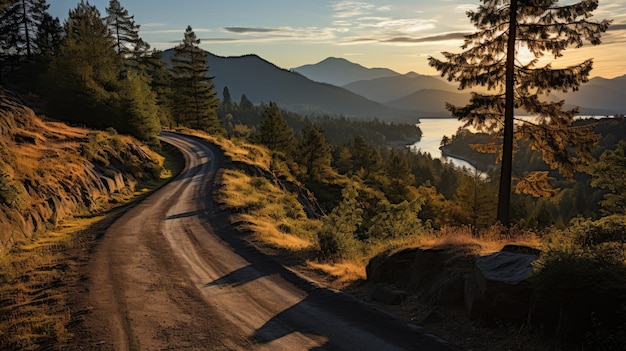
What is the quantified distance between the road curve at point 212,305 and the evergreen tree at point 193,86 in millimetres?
50655

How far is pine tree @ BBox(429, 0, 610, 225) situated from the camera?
15.8m

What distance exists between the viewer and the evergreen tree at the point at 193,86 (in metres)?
61.6

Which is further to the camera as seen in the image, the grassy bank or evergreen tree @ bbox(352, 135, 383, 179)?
evergreen tree @ bbox(352, 135, 383, 179)

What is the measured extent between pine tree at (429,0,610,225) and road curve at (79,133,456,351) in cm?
1096

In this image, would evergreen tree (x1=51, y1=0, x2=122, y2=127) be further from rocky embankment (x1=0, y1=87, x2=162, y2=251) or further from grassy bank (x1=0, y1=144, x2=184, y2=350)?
grassy bank (x1=0, y1=144, x2=184, y2=350)

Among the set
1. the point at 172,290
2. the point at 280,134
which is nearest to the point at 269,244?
the point at 172,290

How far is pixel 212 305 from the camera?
396 inches

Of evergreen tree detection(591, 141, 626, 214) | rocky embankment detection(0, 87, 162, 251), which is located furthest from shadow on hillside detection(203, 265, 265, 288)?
evergreen tree detection(591, 141, 626, 214)

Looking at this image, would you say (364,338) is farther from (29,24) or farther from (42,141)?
(29,24)

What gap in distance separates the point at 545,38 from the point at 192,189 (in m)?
22.4

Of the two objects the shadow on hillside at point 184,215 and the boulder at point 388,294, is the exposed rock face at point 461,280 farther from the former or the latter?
the shadow on hillside at point 184,215

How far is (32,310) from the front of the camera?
9.74 meters

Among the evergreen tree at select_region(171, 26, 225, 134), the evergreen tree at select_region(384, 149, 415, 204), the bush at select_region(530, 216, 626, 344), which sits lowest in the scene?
the evergreen tree at select_region(384, 149, 415, 204)

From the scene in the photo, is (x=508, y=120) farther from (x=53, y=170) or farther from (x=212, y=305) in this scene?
(x=53, y=170)
